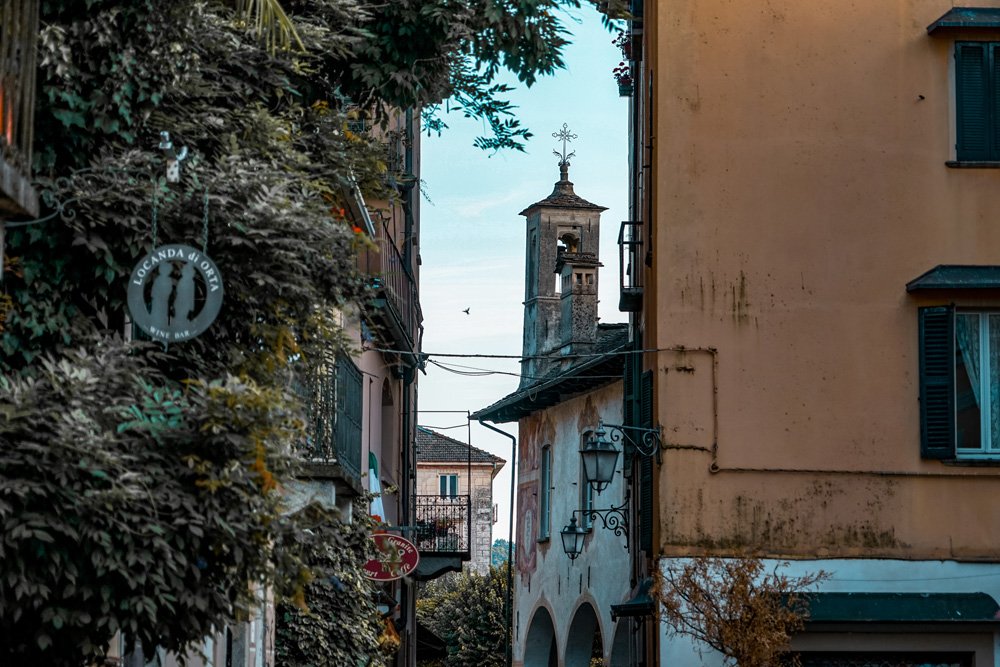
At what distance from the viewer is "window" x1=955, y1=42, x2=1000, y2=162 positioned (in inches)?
591

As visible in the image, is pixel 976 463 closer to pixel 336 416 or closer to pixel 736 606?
pixel 736 606

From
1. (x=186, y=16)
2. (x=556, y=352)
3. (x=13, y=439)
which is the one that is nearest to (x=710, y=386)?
(x=186, y=16)

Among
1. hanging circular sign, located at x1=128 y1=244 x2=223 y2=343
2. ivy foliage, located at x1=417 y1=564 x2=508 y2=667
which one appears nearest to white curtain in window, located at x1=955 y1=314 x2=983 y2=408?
hanging circular sign, located at x1=128 y1=244 x2=223 y2=343

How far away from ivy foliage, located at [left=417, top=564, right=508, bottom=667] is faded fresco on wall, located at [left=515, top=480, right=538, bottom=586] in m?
6.81

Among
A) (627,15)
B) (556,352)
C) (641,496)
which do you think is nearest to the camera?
(627,15)

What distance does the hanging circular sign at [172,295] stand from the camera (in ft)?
25.3

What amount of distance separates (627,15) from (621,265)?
5.43 m

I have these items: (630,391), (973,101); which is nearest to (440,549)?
(630,391)

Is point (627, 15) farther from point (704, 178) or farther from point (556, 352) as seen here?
point (556, 352)

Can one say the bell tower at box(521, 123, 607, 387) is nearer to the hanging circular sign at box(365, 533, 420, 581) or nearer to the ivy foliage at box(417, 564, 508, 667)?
the ivy foliage at box(417, 564, 508, 667)

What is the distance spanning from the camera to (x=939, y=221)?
14938 millimetres

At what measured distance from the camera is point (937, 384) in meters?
14.5

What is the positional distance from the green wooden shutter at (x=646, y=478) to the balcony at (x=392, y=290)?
2999mm

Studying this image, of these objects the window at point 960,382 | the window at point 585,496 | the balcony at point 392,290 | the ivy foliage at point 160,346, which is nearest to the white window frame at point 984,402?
the window at point 960,382
